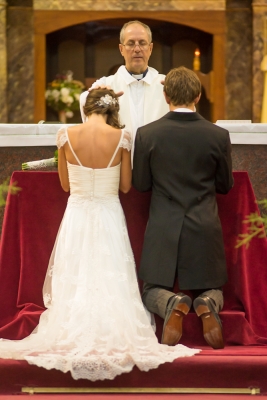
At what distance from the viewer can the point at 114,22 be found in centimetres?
901

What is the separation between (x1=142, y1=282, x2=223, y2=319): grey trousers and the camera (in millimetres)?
4121

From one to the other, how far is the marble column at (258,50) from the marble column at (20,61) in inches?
100

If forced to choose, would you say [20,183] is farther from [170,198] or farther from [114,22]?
[114,22]

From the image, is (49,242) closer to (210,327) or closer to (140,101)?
(210,327)

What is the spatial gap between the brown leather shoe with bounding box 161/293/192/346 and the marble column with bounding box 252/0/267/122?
4.94 meters

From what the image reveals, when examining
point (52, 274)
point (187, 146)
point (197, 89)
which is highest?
point (197, 89)

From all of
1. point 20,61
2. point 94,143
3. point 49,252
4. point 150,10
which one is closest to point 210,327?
point 49,252

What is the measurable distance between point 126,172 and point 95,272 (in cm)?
61

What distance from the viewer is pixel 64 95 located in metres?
8.55

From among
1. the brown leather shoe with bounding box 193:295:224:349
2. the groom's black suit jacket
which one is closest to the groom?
the groom's black suit jacket

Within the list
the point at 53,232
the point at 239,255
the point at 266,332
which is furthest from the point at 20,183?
the point at 266,332

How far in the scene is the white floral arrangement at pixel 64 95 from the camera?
8.54 meters

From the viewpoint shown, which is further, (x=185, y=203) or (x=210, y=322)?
(x=185, y=203)

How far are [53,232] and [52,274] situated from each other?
34 cm
